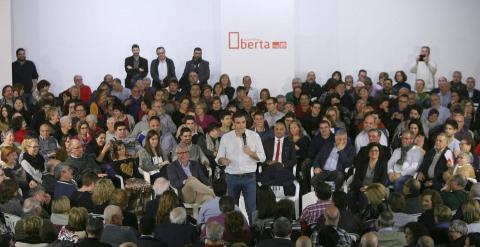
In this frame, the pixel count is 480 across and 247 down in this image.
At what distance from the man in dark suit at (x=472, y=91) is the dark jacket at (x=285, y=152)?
5.57m

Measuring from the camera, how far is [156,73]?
1481cm

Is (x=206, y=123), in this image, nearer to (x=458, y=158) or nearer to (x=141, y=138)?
(x=141, y=138)

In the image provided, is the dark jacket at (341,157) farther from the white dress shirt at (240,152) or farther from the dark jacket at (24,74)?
the dark jacket at (24,74)

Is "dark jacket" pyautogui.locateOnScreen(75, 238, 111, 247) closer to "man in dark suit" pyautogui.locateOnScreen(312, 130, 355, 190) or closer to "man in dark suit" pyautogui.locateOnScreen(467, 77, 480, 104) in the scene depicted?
"man in dark suit" pyautogui.locateOnScreen(312, 130, 355, 190)

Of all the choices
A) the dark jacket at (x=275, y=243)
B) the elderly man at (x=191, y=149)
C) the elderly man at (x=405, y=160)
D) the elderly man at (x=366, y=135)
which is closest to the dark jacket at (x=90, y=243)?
the dark jacket at (x=275, y=243)

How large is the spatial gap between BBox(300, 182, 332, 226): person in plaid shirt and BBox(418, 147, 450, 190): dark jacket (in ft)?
7.56

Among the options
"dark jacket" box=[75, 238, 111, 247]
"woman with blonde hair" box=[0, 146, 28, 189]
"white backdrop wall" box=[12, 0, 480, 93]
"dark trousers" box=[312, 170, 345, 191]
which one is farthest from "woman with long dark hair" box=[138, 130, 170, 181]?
"white backdrop wall" box=[12, 0, 480, 93]

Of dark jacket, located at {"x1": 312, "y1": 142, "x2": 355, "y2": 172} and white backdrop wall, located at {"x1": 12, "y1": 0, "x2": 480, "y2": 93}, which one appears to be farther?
white backdrop wall, located at {"x1": 12, "y1": 0, "x2": 480, "y2": 93}

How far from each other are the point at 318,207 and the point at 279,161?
2.33 metres

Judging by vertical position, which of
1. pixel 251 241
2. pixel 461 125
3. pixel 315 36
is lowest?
pixel 251 241

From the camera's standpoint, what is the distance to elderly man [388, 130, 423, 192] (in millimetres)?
9656

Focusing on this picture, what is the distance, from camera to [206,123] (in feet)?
38.0

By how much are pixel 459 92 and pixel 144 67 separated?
17.6ft

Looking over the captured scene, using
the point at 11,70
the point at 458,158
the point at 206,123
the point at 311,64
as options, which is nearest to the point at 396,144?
the point at 458,158
